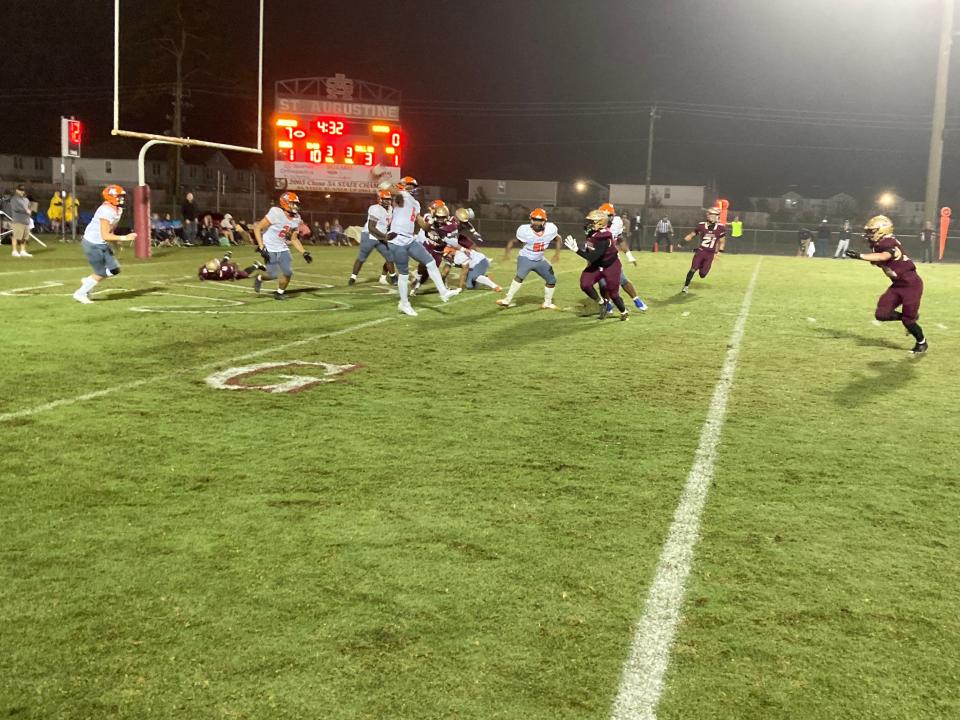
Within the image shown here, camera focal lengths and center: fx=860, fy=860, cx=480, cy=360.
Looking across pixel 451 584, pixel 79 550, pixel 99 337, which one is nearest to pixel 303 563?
pixel 451 584

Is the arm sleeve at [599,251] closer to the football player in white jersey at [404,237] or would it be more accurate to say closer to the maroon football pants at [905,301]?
the football player in white jersey at [404,237]

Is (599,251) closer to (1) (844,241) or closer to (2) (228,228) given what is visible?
(2) (228,228)

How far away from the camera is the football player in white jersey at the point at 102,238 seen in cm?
1312

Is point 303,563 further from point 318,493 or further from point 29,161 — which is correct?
point 29,161

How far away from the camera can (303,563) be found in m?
4.08

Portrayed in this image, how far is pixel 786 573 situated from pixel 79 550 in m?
3.40

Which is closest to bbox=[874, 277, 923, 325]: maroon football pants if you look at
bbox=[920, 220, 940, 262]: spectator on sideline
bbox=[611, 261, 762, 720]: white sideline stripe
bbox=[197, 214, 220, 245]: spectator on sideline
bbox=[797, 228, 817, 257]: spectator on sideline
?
bbox=[611, 261, 762, 720]: white sideline stripe

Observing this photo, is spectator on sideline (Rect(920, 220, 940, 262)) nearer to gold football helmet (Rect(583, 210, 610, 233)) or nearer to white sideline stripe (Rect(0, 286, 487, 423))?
gold football helmet (Rect(583, 210, 610, 233))

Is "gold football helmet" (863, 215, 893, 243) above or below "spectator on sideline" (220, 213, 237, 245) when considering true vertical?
above

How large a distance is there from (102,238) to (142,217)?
11007 mm

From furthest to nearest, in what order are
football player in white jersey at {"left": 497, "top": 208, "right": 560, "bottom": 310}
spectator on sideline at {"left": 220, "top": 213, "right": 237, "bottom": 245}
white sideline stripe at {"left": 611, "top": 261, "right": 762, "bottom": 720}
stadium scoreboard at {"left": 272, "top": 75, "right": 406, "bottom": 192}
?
stadium scoreboard at {"left": 272, "top": 75, "right": 406, "bottom": 192} < spectator on sideline at {"left": 220, "top": 213, "right": 237, "bottom": 245} < football player in white jersey at {"left": 497, "top": 208, "right": 560, "bottom": 310} < white sideline stripe at {"left": 611, "top": 261, "right": 762, "bottom": 720}

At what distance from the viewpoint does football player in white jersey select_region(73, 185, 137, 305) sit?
13.1 m

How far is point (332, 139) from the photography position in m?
37.6

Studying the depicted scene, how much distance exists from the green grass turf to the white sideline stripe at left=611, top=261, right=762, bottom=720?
0.21 ft
